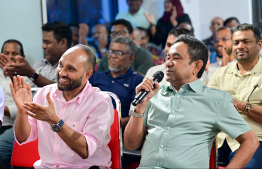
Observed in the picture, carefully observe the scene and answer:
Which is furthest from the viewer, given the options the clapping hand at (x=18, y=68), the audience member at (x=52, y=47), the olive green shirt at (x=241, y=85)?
the audience member at (x=52, y=47)

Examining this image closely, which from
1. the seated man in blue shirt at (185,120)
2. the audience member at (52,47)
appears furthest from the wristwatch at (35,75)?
the seated man in blue shirt at (185,120)

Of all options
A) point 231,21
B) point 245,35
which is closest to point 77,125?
point 245,35

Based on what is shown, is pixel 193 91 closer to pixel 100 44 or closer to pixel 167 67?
pixel 167 67

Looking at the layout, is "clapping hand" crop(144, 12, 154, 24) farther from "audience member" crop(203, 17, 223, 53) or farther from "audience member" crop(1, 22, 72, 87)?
"audience member" crop(1, 22, 72, 87)

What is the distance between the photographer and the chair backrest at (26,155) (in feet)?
7.85

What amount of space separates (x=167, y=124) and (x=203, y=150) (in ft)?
0.84

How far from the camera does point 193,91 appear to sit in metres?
2.13

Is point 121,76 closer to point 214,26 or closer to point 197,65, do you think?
point 197,65

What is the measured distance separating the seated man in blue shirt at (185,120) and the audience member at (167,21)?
10.0ft

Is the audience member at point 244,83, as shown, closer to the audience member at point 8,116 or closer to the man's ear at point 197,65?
the man's ear at point 197,65

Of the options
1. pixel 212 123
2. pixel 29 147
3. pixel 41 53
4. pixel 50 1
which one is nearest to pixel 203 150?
pixel 212 123

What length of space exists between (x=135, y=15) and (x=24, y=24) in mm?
1895

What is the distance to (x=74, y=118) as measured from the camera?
2.10 metres

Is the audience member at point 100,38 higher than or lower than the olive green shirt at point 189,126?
higher
